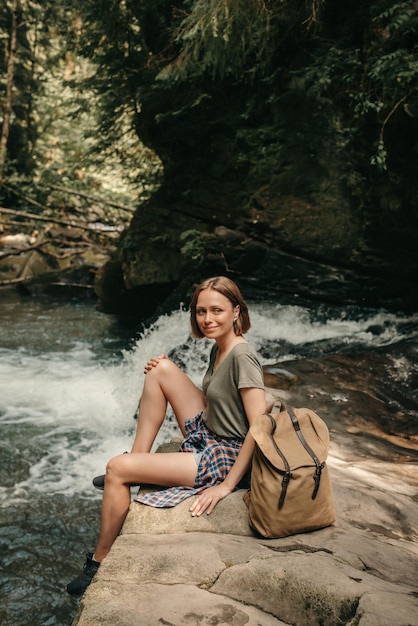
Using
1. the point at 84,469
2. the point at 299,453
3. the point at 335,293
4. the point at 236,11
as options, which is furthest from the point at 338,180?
the point at 299,453

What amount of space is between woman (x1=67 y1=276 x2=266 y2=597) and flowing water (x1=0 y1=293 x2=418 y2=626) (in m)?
1.18

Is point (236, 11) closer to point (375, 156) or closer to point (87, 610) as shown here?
point (375, 156)

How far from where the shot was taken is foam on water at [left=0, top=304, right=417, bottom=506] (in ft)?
19.4

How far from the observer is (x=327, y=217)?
29.4 feet

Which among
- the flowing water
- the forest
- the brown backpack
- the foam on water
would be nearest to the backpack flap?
the brown backpack

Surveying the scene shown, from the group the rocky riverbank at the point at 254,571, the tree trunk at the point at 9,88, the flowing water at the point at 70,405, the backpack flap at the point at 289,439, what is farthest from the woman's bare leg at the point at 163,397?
the tree trunk at the point at 9,88

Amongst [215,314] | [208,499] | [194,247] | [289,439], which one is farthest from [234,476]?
[194,247]

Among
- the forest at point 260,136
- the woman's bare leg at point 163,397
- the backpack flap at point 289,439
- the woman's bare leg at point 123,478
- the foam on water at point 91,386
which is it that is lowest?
the foam on water at point 91,386

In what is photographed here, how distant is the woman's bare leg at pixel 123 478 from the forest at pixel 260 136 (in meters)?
5.41

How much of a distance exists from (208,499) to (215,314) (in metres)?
1.04

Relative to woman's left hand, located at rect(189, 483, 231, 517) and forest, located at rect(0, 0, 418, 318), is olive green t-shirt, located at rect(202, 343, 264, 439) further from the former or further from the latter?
forest, located at rect(0, 0, 418, 318)

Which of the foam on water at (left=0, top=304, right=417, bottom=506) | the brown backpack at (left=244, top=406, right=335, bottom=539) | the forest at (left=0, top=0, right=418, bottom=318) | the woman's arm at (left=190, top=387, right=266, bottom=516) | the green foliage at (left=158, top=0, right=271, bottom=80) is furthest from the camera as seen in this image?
the forest at (left=0, top=0, right=418, bottom=318)

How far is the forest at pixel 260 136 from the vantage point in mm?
7434

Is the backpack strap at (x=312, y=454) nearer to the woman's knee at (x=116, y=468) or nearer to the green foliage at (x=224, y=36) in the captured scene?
the woman's knee at (x=116, y=468)
